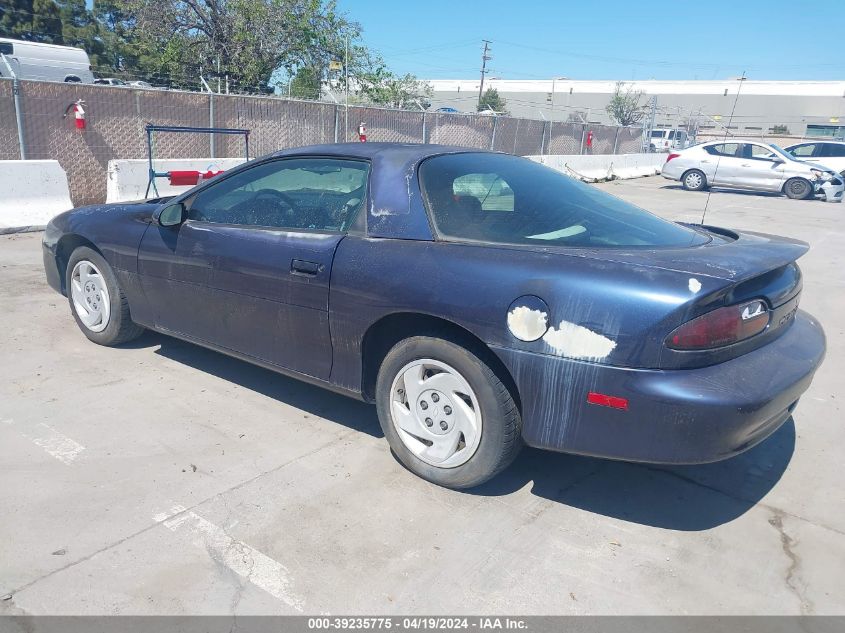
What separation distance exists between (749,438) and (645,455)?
0.45 metres

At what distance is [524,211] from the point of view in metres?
3.35

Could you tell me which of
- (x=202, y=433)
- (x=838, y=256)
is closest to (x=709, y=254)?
(x=202, y=433)

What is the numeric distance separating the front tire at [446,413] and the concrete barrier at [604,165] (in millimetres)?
15834

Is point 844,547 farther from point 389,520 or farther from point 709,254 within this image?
point 389,520

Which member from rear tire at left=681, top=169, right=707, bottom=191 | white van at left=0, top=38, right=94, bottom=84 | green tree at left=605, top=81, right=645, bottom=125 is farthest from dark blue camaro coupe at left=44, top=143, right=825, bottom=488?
green tree at left=605, top=81, right=645, bottom=125

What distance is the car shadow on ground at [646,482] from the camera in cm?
313

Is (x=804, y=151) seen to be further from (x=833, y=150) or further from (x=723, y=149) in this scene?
(x=723, y=149)

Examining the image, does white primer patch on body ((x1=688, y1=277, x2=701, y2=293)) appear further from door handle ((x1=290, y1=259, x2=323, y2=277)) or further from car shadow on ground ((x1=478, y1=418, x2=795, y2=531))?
door handle ((x1=290, y1=259, x2=323, y2=277))

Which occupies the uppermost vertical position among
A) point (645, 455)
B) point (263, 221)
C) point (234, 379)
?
point (263, 221)

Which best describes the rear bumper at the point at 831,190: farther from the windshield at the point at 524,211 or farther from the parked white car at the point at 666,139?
the parked white car at the point at 666,139

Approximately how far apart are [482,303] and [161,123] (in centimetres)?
1133

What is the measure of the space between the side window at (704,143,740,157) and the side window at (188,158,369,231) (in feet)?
56.1

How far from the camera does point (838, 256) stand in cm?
989

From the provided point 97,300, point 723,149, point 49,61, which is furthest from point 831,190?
point 49,61
